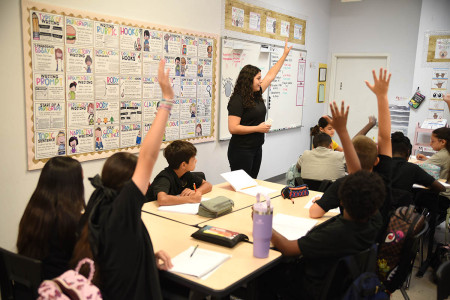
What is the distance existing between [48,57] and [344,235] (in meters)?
2.51

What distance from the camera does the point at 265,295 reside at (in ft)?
7.41

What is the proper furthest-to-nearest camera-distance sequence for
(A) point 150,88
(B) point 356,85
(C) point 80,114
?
(B) point 356,85 → (A) point 150,88 → (C) point 80,114

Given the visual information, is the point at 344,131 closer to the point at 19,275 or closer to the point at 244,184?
the point at 244,184

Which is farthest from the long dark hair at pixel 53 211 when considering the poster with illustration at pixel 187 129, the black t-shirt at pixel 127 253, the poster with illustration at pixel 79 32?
the poster with illustration at pixel 187 129

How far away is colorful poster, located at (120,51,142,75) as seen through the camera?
372 centimetres

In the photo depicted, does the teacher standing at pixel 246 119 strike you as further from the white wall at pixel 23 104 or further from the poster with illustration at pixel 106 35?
the poster with illustration at pixel 106 35

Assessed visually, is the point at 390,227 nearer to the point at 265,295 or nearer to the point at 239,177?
the point at 265,295

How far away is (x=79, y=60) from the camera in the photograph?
3354 millimetres

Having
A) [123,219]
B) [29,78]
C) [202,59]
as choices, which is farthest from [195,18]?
[123,219]

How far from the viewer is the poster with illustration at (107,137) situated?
11.8 ft

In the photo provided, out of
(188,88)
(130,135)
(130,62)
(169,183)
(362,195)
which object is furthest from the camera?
(188,88)

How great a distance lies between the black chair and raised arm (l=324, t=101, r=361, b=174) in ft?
2.31

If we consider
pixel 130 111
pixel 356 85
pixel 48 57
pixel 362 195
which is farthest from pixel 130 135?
pixel 356 85

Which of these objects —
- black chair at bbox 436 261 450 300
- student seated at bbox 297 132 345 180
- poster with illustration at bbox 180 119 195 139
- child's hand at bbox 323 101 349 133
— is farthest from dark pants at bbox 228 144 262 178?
black chair at bbox 436 261 450 300
